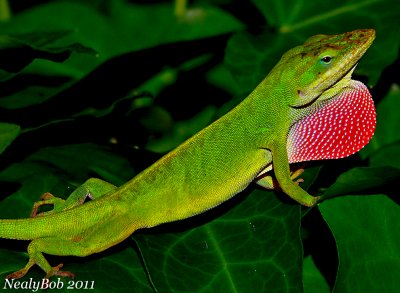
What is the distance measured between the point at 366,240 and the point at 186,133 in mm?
1483

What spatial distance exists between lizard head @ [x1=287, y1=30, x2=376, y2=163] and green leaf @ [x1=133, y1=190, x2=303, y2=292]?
32 centimetres

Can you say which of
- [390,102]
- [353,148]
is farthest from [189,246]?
[390,102]

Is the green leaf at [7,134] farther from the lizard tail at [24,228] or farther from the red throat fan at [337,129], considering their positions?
the red throat fan at [337,129]

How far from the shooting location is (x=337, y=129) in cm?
292

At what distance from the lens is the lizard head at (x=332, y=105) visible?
2.74m

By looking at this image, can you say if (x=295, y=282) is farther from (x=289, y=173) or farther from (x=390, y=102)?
(x=390, y=102)

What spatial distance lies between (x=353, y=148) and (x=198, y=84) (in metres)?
1.23

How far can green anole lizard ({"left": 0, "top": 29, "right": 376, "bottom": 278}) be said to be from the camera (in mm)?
2766

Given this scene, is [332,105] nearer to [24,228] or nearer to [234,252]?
[234,252]

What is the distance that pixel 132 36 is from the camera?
3865 millimetres

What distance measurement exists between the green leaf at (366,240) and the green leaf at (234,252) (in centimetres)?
16

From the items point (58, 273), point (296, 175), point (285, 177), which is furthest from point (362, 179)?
point (58, 273)

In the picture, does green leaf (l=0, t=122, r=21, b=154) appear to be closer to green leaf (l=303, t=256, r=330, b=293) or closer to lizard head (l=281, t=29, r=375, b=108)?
lizard head (l=281, t=29, r=375, b=108)

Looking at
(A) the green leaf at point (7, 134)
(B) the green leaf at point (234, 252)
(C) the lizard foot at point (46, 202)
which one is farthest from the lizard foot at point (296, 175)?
(A) the green leaf at point (7, 134)
